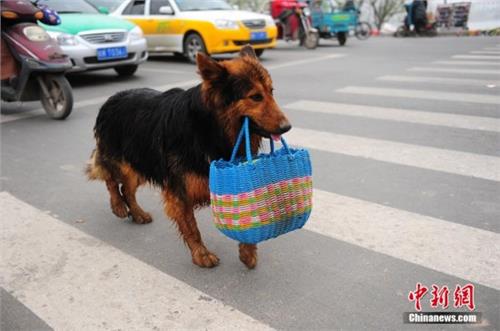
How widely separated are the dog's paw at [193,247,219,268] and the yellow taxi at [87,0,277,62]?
9.44 meters

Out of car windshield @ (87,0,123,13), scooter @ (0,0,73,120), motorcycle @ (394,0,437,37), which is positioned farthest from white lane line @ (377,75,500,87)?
motorcycle @ (394,0,437,37)

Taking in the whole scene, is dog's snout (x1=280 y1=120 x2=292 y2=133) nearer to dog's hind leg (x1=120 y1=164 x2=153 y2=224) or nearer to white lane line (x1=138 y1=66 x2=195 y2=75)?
dog's hind leg (x1=120 y1=164 x2=153 y2=224)

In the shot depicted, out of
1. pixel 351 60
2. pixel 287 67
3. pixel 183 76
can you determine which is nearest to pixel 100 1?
pixel 183 76

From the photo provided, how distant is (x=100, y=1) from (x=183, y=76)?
5679 millimetres

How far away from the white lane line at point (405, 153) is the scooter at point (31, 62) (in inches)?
143

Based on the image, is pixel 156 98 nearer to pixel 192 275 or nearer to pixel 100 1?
pixel 192 275

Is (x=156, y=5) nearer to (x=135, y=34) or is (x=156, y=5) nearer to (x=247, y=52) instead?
(x=135, y=34)

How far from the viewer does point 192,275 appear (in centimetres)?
318

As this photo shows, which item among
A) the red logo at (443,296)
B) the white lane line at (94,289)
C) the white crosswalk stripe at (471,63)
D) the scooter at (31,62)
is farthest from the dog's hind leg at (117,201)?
the white crosswalk stripe at (471,63)

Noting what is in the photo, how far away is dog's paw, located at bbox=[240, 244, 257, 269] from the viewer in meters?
3.13

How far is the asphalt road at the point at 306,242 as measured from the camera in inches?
109

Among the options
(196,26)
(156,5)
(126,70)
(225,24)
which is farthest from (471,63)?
(156,5)

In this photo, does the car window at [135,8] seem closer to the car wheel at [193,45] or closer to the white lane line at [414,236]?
the car wheel at [193,45]

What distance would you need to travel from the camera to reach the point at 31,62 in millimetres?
7102
